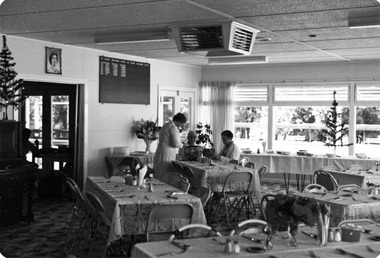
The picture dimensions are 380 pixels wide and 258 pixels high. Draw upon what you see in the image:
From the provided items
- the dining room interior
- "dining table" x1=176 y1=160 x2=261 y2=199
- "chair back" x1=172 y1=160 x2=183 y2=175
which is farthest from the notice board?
"dining table" x1=176 y1=160 x2=261 y2=199

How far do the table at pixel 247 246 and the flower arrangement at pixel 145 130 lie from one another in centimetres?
722

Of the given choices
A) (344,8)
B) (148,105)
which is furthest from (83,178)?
(344,8)

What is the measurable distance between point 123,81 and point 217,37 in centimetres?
420

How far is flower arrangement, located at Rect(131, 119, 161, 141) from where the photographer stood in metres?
10.7

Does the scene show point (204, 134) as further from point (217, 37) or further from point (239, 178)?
point (217, 37)

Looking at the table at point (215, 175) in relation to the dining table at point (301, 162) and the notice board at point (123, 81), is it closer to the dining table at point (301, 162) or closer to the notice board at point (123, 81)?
the dining table at point (301, 162)

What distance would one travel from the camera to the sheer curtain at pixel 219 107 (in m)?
12.6

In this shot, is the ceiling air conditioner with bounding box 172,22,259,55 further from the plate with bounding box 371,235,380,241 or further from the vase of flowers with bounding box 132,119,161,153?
the vase of flowers with bounding box 132,119,161,153

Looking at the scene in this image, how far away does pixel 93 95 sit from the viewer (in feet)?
32.1

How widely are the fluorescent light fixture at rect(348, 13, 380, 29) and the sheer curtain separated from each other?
6.56m

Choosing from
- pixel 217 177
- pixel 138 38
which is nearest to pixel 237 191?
pixel 217 177

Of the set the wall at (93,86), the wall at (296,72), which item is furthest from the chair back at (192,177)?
the wall at (296,72)

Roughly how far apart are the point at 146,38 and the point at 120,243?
3.20 m

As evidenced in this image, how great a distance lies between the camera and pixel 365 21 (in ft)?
20.0
